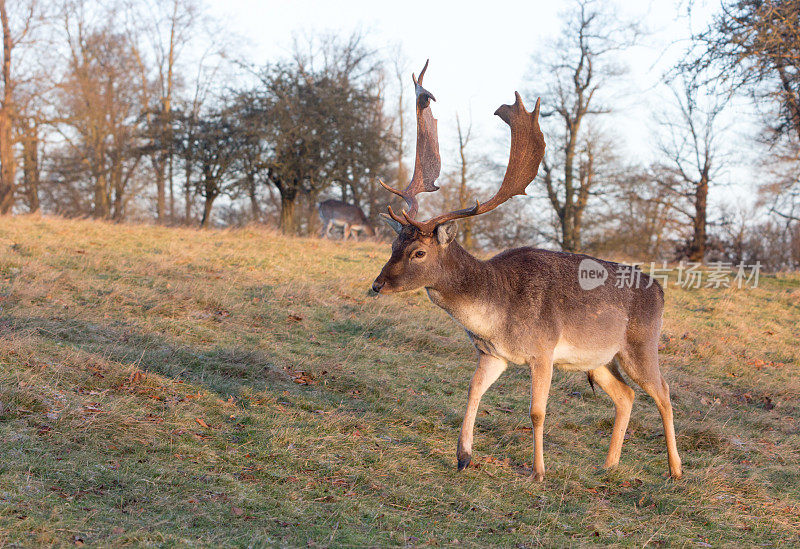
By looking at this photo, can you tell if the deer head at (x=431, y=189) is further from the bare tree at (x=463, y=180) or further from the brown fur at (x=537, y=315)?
the bare tree at (x=463, y=180)

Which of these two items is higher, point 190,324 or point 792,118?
point 792,118

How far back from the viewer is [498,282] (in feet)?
19.8

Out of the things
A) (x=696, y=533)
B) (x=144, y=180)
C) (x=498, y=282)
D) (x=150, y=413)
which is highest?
(x=144, y=180)

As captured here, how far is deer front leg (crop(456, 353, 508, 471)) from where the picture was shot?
5.92 metres

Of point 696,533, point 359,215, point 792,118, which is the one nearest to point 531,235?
point 359,215

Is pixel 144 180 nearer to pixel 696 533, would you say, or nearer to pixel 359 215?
pixel 359 215

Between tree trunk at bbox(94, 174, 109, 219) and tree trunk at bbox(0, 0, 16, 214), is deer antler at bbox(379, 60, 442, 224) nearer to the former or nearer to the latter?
tree trunk at bbox(0, 0, 16, 214)

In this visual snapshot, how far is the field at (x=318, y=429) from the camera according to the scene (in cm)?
449

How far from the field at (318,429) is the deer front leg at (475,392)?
183mm

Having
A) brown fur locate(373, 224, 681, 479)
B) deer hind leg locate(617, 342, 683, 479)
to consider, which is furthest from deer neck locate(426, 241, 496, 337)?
deer hind leg locate(617, 342, 683, 479)

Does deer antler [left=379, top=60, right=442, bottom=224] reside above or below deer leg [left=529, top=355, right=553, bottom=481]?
above

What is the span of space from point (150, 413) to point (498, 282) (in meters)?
3.28

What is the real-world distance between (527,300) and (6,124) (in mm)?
26951
